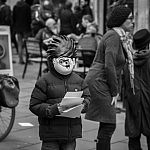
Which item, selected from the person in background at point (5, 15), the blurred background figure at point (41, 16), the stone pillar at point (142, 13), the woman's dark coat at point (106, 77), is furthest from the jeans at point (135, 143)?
the person in background at point (5, 15)

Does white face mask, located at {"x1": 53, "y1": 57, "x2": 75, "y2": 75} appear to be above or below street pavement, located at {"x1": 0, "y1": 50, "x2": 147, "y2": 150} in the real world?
above

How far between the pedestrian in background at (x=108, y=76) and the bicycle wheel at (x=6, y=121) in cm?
157

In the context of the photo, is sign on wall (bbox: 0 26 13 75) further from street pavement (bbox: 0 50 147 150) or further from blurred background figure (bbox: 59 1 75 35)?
blurred background figure (bbox: 59 1 75 35)

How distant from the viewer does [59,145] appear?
4.65 metres

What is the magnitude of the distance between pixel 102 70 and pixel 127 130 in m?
0.94

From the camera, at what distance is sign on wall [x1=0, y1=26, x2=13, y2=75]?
6918mm

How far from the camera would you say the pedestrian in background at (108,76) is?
5676 mm

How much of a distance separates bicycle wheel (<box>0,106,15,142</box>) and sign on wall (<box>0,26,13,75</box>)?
2.00 ft

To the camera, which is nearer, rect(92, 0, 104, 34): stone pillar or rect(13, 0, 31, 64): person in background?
rect(92, 0, 104, 34): stone pillar

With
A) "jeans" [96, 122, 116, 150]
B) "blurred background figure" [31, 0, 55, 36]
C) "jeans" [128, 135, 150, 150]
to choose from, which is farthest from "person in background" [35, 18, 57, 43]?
"jeans" [96, 122, 116, 150]

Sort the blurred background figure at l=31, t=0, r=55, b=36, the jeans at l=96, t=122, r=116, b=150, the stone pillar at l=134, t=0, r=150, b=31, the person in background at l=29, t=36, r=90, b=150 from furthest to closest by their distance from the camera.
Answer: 1. the blurred background figure at l=31, t=0, r=55, b=36
2. the stone pillar at l=134, t=0, r=150, b=31
3. the jeans at l=96, t=122, r=116, b=150
4. the person in background at l=29, t=36, r=90, b=150

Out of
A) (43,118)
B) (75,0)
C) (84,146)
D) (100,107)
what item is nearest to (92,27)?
(84,146)

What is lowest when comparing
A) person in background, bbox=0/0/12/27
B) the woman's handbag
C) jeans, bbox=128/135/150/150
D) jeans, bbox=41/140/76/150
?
jeans, bbox=128/135/150/150

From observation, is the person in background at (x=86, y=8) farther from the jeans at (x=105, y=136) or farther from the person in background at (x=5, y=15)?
the jeans at (x=105, y=136)
